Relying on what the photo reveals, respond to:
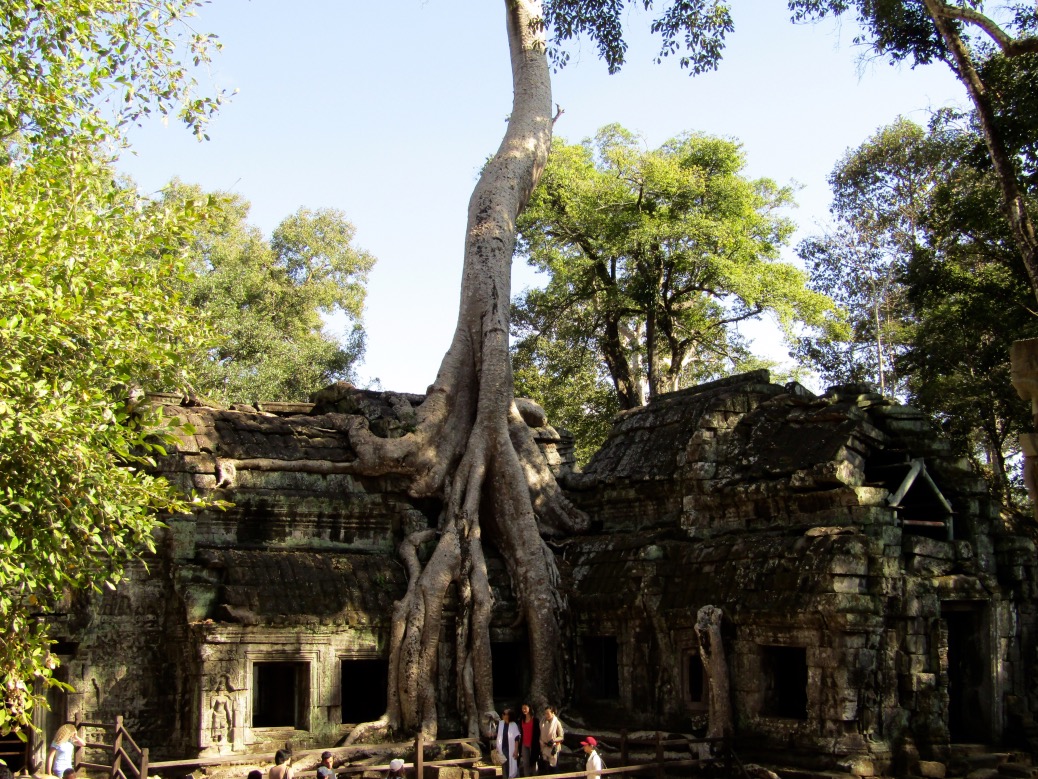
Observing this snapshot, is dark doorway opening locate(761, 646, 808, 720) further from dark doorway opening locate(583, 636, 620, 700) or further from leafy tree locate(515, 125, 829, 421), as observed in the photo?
leafy tree locate(515, 125, 829, 421)

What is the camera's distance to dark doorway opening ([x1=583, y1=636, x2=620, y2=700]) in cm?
1543

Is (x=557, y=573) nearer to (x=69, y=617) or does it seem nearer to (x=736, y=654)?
(x=736, y=654)

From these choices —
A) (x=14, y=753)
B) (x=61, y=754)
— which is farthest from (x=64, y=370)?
(x=14, y=753)

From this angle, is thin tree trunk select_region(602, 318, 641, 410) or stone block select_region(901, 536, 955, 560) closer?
stone block select_region(901, 536, 955, 560)

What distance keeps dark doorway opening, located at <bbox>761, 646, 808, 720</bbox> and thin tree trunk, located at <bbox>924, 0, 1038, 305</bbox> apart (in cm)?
480

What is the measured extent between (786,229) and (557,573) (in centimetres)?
1246

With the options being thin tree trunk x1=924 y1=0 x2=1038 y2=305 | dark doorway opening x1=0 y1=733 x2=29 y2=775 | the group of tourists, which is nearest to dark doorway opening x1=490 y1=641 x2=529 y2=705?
the group of tourists

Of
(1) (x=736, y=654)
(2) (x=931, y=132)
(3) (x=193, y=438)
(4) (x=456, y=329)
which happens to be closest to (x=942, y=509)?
(1) (x=736, y=654)

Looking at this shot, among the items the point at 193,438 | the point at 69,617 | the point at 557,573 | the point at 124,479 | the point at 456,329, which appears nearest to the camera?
the point at 124,479

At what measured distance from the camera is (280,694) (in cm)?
1454

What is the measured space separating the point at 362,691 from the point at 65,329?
8288mm

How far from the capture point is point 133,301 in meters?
9.50

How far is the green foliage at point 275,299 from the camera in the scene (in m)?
25.6

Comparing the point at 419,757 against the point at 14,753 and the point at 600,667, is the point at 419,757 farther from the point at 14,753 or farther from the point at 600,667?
the point at 14,753
